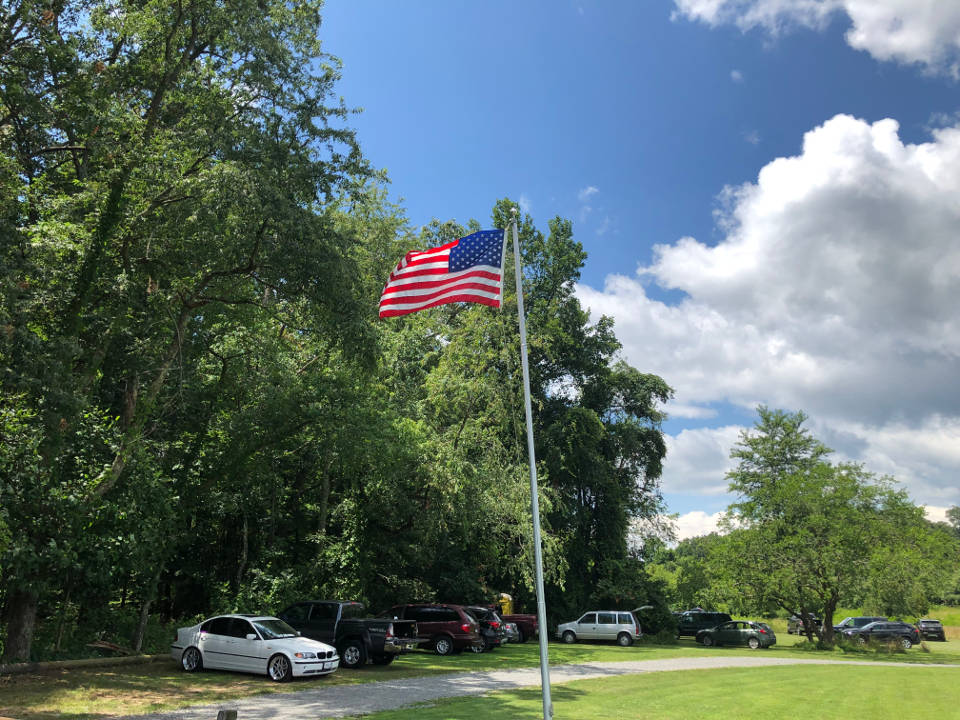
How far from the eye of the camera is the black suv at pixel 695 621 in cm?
4003

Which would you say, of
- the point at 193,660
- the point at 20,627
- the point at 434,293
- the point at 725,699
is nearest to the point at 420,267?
the point at 434,293

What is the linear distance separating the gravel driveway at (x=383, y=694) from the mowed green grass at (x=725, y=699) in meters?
0.83

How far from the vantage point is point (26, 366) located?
13164 millimetres

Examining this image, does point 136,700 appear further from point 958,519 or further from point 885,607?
point 958,519

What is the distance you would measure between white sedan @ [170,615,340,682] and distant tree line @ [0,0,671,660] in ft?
9.01

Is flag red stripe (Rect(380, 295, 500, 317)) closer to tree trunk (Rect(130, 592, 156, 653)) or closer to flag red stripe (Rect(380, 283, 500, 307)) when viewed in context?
flag red stripe (Rect(380, 283, 500, 307))

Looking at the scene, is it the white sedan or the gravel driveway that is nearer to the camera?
the gravel driveway

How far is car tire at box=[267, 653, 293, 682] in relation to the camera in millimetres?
16625

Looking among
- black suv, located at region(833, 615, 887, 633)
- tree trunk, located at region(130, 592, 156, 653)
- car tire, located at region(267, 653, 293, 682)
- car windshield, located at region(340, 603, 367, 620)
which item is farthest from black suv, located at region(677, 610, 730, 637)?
tree trunk, located at region(130, 592, 156, 653)

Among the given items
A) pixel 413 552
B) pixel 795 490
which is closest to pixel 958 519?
pixel 795 490

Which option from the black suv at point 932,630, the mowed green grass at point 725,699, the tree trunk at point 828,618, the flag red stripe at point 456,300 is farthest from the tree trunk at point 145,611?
the black suv at point 932,630

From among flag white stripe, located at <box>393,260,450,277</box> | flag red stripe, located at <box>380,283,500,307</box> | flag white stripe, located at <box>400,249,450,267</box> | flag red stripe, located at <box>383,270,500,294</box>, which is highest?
flag white stripe, located at <box>400,249,450,267</box>

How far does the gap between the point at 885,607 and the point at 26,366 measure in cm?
3749

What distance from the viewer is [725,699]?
15.7m
